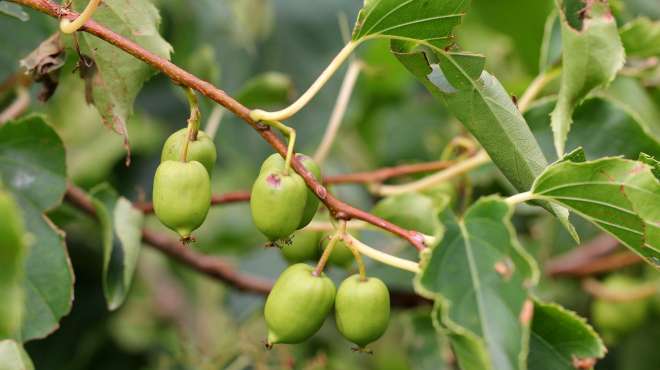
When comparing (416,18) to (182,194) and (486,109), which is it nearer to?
(486,109)

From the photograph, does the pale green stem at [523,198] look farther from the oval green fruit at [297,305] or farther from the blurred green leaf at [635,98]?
the blurred green leaf at [635,98]

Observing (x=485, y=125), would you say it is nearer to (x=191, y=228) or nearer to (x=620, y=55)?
(x=620, y=55)

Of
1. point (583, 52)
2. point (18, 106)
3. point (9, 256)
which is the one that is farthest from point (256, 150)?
point (9, 256)

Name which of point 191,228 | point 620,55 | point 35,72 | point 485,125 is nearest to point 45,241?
point 35,72

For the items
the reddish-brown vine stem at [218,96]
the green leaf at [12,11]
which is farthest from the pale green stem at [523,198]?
the green leaf at [12,11]

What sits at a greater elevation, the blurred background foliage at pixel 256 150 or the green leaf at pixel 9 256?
the green leaf at pixel 9 256

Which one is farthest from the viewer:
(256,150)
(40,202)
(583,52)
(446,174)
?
(256,150)

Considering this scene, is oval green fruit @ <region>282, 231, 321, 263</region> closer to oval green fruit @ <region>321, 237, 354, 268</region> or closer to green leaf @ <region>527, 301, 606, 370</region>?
oval green fruit @ <region>321, 237, 354, 268</region>
